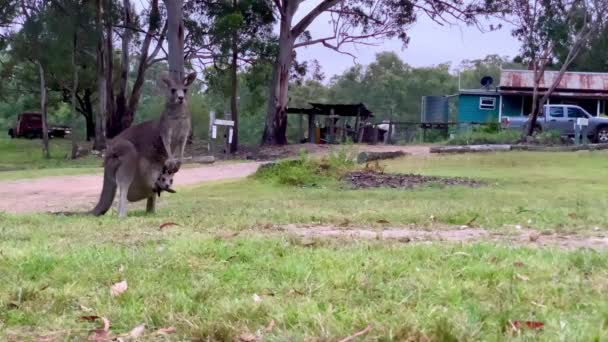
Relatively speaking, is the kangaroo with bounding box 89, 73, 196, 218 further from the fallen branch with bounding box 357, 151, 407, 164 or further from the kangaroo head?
the fallen branch with bounding box 357, 151, 407, 164

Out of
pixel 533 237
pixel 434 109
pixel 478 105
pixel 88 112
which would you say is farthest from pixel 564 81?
pixel 533 237

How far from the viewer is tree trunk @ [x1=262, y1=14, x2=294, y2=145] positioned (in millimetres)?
33250

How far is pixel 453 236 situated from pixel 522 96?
3712cm

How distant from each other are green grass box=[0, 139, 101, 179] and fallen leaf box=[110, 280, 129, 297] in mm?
17237

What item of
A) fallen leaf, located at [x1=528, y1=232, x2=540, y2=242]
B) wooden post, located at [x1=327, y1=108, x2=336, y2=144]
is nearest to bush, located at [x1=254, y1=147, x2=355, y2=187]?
fallen leaf, located at [x1=528, y1=232, x2=540, y2=242]

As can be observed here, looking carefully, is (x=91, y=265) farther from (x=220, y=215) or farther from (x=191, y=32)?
(x=191, y=32)

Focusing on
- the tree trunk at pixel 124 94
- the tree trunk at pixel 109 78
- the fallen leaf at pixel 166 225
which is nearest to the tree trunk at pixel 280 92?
the tree trunk at pixel 124 94

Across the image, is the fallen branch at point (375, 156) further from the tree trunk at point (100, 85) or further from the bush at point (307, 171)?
the tree trunk at point (100, 85)

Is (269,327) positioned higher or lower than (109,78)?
lower

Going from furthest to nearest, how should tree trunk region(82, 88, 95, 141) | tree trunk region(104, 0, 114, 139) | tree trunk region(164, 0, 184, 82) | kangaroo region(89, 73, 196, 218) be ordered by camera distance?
tree trunk region(82, 88, 95, 141) → tree trunk region(104, 0, 114, 139) → tree trunk region(164, 0, 184, 82) → kangaroo region(89, 73, 196, 218)

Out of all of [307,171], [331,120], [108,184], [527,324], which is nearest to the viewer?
[527,324]

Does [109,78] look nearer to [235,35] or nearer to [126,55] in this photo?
[126,55]

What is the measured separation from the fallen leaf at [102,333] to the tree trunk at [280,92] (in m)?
29.8

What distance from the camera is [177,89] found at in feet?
33.3
